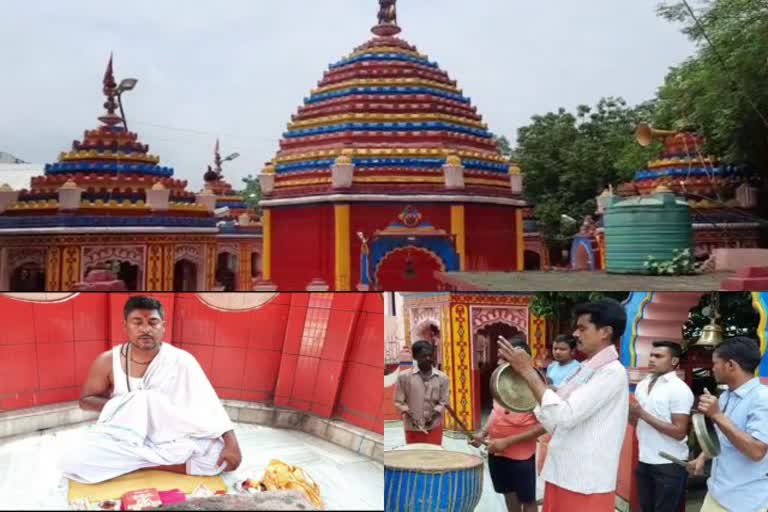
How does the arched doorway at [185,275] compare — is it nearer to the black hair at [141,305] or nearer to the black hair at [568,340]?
the black hair at [141,305]

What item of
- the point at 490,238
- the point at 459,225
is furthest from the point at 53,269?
the point at 490,238

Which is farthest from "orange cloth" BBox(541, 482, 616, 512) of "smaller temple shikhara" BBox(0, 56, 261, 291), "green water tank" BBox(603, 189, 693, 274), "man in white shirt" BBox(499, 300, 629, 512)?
"smaller temple shikhara" BBox(0, 56, 261, 291)

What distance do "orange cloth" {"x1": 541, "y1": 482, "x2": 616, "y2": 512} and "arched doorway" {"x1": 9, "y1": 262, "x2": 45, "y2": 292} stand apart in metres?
10.6

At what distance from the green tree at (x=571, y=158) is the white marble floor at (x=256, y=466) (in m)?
16.4

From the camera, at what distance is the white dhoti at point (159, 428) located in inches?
140

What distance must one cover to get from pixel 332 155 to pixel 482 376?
8570mm

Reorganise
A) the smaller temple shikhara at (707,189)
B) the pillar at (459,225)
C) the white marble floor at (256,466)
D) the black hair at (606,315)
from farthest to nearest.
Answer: the pillar at (459,225)
the smaller temple shikhara at (707,189)
the black hair at (606,315)
the white marble floor at (256,466)

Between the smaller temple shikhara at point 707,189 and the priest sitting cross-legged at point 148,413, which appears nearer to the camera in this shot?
the priest sitting cross-legged at point 148,413

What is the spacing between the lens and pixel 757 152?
463 inches

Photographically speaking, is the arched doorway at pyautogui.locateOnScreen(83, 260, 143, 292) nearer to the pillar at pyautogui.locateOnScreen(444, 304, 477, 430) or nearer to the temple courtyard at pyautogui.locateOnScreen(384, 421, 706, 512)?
the pillar at pyautogui.locateOnScreen(444, 304, 477, 430)

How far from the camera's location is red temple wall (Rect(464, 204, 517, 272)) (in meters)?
12.6

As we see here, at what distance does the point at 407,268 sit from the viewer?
40.9ft

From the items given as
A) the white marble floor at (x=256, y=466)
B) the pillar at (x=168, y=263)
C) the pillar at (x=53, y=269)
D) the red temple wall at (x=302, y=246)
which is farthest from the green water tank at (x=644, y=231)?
the pillar at (x=53, y=269)

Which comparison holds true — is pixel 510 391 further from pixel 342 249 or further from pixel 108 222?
pixel 108 222
